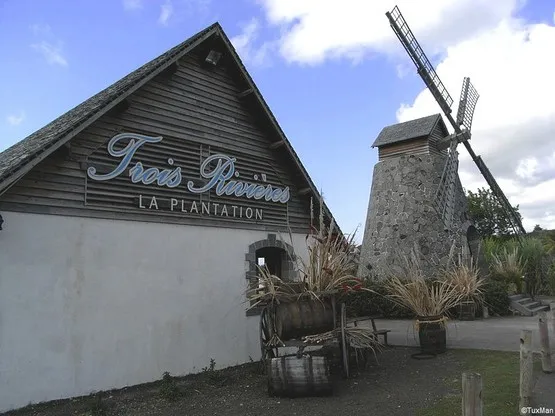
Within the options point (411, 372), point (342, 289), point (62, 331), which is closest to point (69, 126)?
point (62, 331)

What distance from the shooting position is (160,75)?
9547mm

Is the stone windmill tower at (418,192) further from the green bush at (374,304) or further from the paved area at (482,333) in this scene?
the paved area at (482,333)

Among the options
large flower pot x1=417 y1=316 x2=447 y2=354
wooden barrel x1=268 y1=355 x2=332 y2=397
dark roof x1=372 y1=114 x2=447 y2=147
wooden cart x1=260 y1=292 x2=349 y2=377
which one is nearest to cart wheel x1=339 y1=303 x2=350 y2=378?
wooden cart x1=260 y1=292 x2=349 y2=377

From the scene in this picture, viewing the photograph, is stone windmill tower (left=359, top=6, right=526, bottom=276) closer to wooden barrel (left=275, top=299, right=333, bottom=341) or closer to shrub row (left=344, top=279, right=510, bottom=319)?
shrub row (left=344, top=279, right=510, bottom=319)

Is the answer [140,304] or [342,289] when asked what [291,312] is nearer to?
[342,289]

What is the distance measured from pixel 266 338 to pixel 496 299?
11.7 m

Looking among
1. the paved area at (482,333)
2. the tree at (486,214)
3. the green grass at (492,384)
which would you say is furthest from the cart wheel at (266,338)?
the tree at (486,214)

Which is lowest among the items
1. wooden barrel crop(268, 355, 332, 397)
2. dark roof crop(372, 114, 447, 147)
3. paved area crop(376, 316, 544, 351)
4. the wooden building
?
paved area crop(376, 316, 544, 351)

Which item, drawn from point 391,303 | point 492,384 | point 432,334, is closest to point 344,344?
point 492,384

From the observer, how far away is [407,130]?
Result: 838 inches

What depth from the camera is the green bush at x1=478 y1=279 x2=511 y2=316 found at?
55.5 feet

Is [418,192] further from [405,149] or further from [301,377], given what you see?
[301,377]

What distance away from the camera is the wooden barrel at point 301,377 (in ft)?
23.2

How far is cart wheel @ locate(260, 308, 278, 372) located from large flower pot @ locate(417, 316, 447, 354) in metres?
3.38
